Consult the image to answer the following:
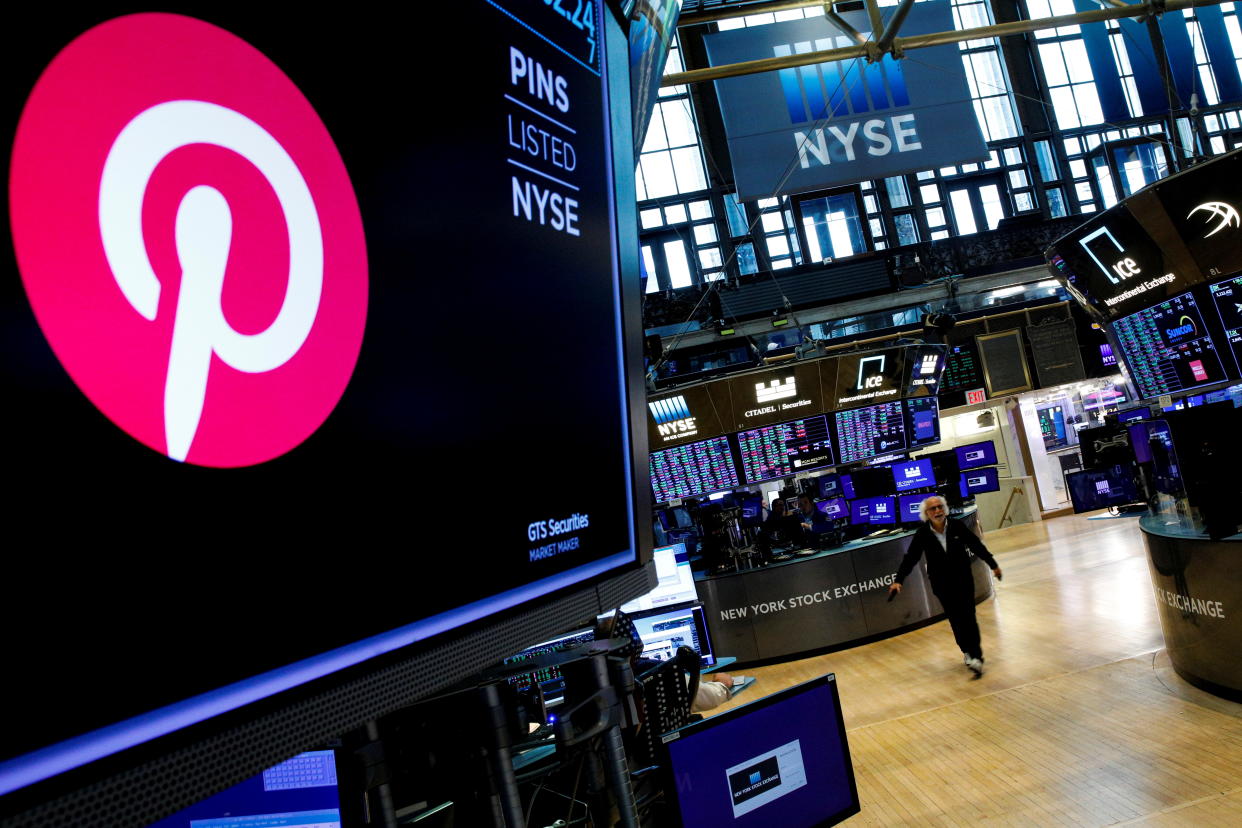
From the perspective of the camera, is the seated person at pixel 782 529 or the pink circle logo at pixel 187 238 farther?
the seated person at pixel 782 529

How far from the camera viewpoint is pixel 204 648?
0.71 metres

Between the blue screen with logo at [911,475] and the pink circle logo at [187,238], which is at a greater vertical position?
the pink circle logo at [187,238]

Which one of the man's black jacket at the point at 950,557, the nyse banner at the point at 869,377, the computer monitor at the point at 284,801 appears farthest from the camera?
the nyse banner at the point at 869,377

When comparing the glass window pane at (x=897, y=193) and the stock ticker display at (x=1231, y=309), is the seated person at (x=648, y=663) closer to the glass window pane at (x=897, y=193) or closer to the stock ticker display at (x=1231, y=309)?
the stock ticker display at (x=1231, y=309)

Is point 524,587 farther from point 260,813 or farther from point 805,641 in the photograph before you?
point 805,641

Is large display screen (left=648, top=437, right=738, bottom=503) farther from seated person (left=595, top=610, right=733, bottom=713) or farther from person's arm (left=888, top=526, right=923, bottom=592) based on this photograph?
seated person (left=595, top=610, right=733, bottom=713)

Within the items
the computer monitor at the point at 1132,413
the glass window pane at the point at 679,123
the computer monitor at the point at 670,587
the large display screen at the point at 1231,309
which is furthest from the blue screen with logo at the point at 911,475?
the glass window pane at the point at 679,123

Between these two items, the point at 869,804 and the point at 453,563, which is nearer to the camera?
the point at 453,563

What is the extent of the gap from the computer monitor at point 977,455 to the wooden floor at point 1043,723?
5939mm

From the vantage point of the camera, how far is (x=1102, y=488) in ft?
50.5

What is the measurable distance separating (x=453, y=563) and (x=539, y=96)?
2.46 feet

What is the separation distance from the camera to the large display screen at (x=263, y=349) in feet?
2.03

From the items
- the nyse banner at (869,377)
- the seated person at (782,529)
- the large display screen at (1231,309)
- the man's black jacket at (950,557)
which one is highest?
the nyse banner at (869,377)

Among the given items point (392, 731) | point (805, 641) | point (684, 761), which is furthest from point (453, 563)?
point (805, 641)
